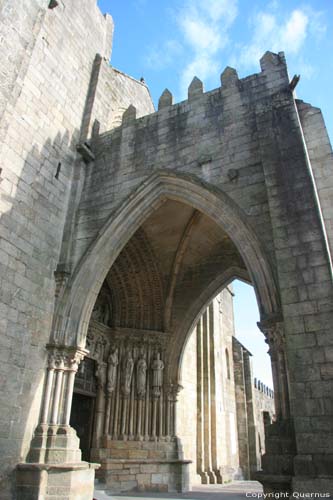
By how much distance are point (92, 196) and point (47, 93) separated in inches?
81.5

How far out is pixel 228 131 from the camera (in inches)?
284

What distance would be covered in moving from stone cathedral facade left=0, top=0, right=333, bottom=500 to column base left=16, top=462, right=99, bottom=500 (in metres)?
0.02

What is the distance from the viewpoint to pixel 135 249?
10008 millimetres

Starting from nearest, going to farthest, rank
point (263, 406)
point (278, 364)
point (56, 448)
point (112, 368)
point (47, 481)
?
point (278, 364)
point (47, 481)
point (56, 448)
point (112, 368)
point (263, 406)

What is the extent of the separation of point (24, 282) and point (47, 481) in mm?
2805

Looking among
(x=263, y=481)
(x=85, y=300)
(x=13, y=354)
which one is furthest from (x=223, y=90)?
(x=263, y=481)

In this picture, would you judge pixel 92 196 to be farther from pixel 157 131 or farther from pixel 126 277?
pixel 126 277

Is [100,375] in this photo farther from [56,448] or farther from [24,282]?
[24,282]

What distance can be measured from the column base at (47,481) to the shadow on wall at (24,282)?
0.16 meters

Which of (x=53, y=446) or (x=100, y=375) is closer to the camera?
(x=53, y=446)

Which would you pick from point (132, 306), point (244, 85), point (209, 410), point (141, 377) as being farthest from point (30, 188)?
point (209, 410)

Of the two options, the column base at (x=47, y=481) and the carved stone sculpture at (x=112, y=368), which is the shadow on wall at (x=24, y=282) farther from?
the carved stone sculpture at (x=112, y=368)

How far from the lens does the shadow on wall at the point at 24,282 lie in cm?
568

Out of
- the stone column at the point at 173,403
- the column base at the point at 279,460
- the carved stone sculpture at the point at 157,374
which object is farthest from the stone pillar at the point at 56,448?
the stone column at the point at 173,403
